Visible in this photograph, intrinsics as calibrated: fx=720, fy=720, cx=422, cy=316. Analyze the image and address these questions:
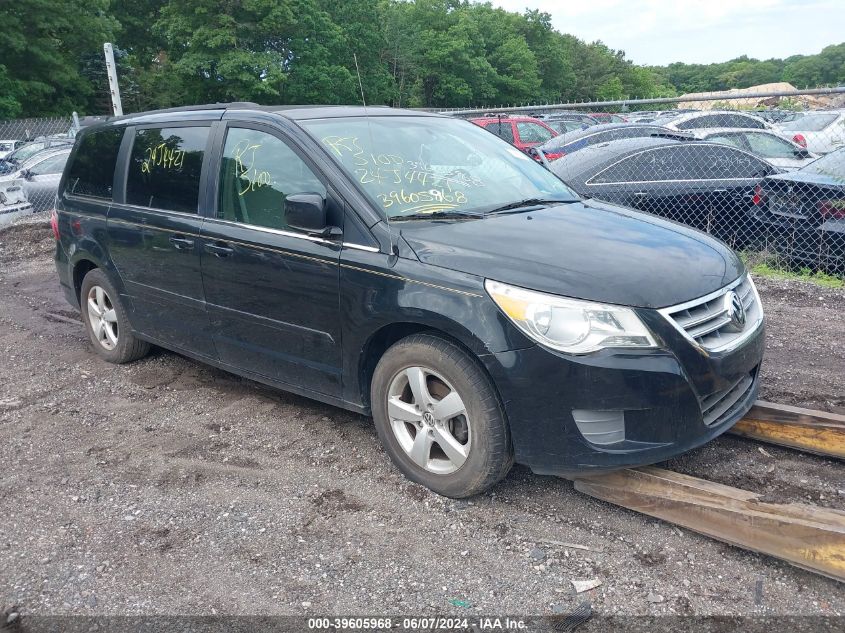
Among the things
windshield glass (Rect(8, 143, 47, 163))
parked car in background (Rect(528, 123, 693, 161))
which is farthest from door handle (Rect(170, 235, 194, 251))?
windshield glass (Rect(8, 143, 47, 163))

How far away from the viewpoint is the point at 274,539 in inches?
131

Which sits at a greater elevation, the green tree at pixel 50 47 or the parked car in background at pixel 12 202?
the green tree at pixel 50 47

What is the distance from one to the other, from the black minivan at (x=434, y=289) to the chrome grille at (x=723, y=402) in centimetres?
2

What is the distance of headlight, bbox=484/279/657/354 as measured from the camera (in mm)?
3035

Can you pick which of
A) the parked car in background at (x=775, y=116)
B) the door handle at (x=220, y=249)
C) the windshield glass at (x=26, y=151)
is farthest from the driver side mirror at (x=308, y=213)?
the windshield glass at (x=26, y=151)

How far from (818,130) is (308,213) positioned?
16898mm

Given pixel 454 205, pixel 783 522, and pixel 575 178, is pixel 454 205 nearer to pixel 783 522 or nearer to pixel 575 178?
pixel 783 522

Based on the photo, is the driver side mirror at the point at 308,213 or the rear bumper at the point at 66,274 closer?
the driver side mirror at the point at 308,213

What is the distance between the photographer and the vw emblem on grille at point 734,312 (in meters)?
3.37

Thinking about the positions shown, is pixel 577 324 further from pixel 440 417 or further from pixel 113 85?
pixel 113 85

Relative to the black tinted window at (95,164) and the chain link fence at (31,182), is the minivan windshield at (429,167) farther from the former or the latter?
the chain link fence at (31,182)

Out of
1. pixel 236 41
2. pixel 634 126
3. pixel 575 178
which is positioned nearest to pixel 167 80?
pixel 236 41

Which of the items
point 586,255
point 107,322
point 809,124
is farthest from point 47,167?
point 809,124

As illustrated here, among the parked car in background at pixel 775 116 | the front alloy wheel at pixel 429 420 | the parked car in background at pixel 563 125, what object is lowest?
the front alloy wheel at pixel 429 420
